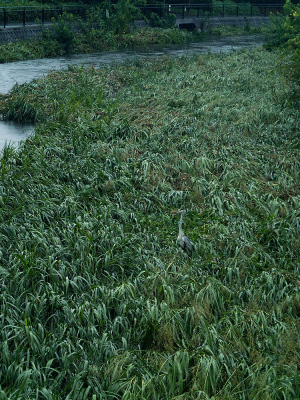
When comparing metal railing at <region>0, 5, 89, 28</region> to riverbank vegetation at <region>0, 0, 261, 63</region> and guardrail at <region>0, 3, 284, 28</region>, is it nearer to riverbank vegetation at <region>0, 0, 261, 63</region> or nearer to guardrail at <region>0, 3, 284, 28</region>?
guardrail at <region>0, 3, 284, 28</region>

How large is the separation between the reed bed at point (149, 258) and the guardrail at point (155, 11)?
63.4 ft

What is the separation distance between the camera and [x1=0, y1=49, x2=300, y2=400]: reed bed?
4824mm

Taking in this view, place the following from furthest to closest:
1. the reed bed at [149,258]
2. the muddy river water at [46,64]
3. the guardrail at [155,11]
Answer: the guardrail at [155,11] < the muddy river water at [46,64] < the reed bed at [149,258]

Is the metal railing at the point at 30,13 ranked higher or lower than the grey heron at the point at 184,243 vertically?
higher

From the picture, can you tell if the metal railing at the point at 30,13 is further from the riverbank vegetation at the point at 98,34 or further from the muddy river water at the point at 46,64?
the muddy river water at the point at 46,64

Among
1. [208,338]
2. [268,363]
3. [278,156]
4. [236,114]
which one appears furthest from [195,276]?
[236,114]

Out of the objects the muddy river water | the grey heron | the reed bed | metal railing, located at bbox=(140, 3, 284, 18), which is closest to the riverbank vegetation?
the muddy river water

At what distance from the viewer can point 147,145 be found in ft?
36.5

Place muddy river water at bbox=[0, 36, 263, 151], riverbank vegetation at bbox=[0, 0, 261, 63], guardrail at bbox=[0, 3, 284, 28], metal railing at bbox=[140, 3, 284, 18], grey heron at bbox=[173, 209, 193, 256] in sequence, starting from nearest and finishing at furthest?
grey heron at bbox=[173, 209, 193, 256] < muddy river water at bbox=[0, 36, 263, 151] < riverbank vegetation at bbox=[0, 0, 261, 63] < guardrail at bbox=[0, 3, 284, 28] < metal railing at bbox=[140, 3, 284, 18]

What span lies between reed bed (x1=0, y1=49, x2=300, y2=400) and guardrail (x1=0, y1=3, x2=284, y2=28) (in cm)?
1933

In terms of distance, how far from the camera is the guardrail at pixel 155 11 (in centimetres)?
3022

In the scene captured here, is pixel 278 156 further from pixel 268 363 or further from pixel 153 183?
pixel 268 363

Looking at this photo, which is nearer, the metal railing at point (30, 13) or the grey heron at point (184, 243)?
the grey heron at point (184, 243)

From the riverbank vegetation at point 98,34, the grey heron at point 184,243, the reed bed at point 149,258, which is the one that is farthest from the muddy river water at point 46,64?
the grey heron at point 184,243
